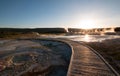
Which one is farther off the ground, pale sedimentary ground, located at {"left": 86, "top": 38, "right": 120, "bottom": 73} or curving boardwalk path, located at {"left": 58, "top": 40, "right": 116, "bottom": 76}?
curving boardwalk path, located at {"left": 58, "top": 40, "right": 116, "bottom": 76}

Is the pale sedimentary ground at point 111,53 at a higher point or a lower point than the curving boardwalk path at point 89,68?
lower

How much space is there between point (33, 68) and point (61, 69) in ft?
6.11

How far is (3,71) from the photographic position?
11.8 meters

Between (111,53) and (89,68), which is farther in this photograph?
(111,53)

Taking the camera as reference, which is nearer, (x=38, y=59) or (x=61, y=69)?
(x=61, y=69)

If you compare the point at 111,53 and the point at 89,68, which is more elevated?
the point at 89,68

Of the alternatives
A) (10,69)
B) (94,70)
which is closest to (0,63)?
(10,69)

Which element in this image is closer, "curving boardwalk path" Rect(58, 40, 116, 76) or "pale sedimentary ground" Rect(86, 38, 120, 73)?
"curving boardwalk path" Rect(58, 40, 116, 76)

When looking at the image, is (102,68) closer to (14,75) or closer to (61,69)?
(61,69)

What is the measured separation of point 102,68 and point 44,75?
3483 mm

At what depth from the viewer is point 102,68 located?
10.3 metres

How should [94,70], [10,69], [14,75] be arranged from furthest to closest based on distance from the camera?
→ [10,69] < [14,75] < [94,70]

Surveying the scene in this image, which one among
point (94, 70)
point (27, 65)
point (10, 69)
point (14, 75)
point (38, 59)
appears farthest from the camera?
point (38, 59)

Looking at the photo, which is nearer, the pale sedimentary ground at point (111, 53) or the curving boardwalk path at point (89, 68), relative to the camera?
the curving boardwalk path at point (89, 68)
